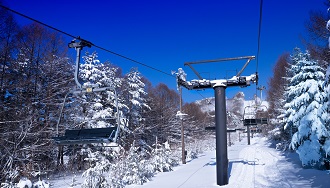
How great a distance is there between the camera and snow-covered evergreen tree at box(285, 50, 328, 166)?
46.7 feet

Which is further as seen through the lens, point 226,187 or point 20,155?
point 20,155

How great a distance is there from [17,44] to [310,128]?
1994 cm

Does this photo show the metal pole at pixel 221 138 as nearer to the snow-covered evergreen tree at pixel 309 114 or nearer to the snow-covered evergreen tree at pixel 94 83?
the snow-covered evergreen tree at pixel 309 114

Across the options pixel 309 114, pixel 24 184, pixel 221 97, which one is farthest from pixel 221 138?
pixel 24 184

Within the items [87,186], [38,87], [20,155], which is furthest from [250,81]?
[38,87]

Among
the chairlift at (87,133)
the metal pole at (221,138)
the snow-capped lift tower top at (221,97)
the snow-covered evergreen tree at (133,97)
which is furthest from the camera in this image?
the snow-covered evergreen tree at (133,97)

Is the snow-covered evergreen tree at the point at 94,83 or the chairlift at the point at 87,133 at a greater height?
the snow-covered evergreen tree at the point at 94,83

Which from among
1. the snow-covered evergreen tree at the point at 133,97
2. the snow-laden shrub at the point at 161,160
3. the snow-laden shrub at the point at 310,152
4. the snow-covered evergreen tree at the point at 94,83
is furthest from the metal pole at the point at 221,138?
the snow-covered evergreen tree at the point at 133,97

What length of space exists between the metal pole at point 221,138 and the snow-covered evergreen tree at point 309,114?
18.3 feet

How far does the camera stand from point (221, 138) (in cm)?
1255

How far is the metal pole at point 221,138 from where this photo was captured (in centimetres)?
1188

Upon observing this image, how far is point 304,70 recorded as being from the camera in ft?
54.4

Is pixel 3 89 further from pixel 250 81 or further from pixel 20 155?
pixel 250 81

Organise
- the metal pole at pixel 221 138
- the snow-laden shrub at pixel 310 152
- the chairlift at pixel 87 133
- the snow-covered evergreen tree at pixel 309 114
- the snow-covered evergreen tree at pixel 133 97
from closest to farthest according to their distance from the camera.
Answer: the chairlift at pixel 87 133, the metal pole at pixel 221 138, the snow-laden shrub at pixel 310 152, the snow-covered evergreen tree at pixel 309 114, the snow-covered evergreen tree at pixel 133 97
